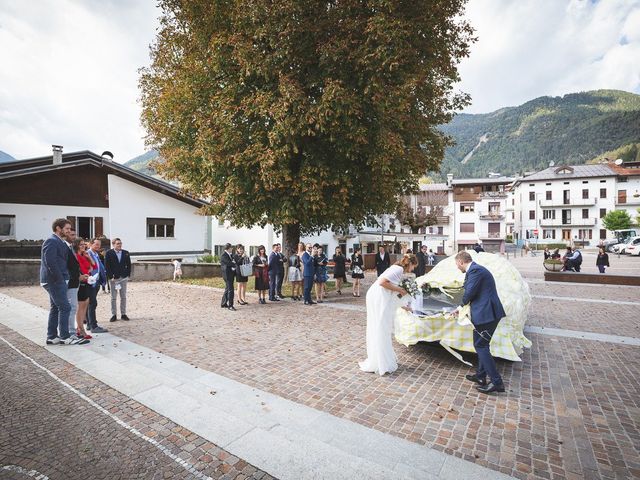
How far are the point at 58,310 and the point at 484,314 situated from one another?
8098 millimetres

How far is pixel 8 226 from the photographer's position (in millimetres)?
20094

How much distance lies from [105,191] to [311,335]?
2203cm

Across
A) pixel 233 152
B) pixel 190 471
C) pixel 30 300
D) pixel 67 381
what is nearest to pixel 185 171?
pixel 233 152

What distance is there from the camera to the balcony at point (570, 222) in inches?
2398

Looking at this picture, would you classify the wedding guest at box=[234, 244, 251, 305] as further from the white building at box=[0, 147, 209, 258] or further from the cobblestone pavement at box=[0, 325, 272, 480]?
the white building at box=[0, 147, 209, 258]

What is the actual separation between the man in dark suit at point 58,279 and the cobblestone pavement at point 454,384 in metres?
1.26

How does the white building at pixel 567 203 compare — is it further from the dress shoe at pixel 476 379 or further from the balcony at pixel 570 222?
the dress shoe at pixel 476 379

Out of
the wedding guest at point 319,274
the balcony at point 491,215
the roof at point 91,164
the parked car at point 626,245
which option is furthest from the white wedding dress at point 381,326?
the balcony at point 491,215

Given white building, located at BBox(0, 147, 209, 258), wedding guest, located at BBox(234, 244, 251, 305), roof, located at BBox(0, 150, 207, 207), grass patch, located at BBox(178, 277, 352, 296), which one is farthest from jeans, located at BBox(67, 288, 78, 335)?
roof, located at BBox(0, 150, 207, 207)

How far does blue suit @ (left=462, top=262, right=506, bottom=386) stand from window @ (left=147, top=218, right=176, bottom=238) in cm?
2473

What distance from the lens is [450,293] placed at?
740cm

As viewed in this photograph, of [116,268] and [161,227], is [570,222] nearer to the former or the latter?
[161,227]

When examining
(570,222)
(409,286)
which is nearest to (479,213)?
(570,222)

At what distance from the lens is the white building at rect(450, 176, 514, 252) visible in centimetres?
6316
